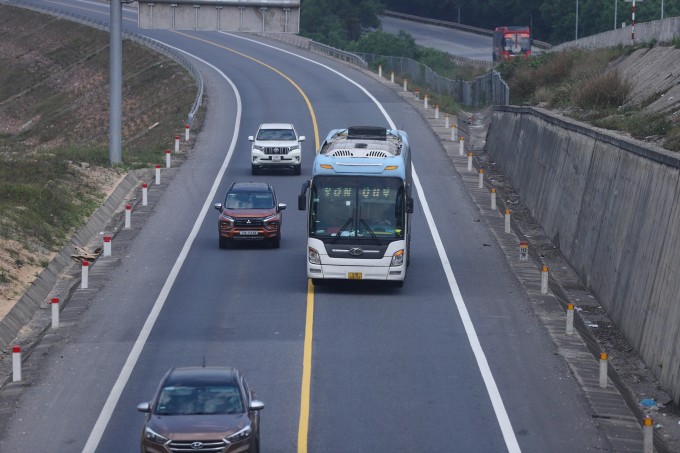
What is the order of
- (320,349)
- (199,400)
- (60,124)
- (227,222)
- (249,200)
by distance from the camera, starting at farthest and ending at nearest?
(60,124) → (249,200) → (227,222) → (320,349) → (199,400)

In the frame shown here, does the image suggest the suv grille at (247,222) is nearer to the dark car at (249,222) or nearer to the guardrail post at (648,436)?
the dark car at (249,222)

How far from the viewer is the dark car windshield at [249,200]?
3269cm

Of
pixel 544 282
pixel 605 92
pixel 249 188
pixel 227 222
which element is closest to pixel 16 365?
pixel 227 222

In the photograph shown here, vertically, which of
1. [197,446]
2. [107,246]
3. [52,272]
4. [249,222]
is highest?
[197,446]

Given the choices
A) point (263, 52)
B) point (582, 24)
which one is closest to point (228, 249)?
point (263, 52)

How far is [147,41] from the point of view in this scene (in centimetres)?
8988

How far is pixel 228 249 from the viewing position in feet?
107

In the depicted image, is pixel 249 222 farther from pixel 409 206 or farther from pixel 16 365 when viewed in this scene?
A: pixel 16 365

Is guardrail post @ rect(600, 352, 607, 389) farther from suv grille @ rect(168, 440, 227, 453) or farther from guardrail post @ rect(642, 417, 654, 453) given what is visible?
suv grille @ rect(168, 440, 227, 453)

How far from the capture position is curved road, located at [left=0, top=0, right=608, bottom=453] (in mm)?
18516

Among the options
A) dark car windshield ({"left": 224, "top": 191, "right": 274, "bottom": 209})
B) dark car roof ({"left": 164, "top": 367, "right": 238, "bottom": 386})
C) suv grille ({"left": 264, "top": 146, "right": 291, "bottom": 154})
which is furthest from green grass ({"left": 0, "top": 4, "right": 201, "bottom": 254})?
dark car roof ({"left": 164, "top": 367, "right": 238, "bottom": 386})

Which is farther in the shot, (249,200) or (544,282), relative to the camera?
(249,200)

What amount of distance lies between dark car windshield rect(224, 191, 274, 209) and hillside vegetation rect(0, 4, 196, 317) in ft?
16.5

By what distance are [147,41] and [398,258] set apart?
67.0m
